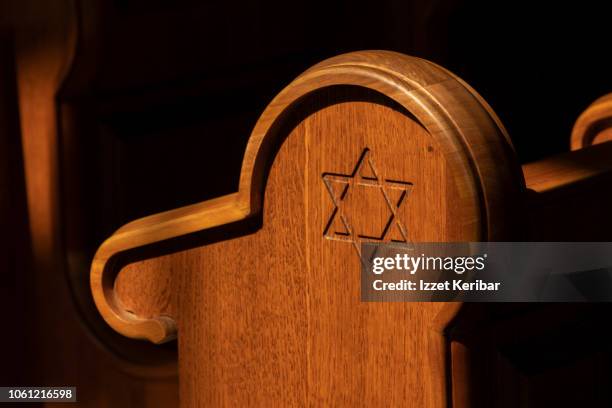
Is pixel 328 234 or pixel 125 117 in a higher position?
pixel 125 117

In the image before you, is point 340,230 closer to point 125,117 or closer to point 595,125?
point 595,125

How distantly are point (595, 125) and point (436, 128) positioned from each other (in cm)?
59

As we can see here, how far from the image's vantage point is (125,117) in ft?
6.62

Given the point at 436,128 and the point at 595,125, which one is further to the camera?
the point at 595,125

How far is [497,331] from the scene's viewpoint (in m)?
1.27

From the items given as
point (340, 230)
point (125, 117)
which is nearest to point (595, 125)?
point (340, 230)

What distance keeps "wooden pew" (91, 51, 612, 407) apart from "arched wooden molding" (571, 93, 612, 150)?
0.80ft

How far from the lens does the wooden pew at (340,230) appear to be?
4.03ft

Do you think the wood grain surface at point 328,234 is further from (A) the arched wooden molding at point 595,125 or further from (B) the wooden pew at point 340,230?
(A) the arched wooden molding at point 595,125

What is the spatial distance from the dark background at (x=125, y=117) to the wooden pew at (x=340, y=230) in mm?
483

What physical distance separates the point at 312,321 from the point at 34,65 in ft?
2.61

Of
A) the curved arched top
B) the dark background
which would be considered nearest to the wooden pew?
the curved arched top

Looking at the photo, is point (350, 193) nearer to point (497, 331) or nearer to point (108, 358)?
point (497, 331)

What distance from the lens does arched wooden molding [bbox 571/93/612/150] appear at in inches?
67.9
